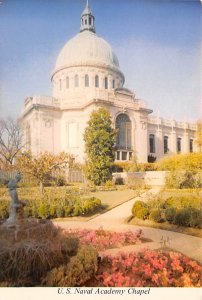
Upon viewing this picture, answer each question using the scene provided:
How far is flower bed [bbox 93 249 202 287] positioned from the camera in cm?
196

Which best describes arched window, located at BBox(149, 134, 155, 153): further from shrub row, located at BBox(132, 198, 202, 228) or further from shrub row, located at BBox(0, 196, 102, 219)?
shrub row, located at BBox(0, 196, 102, 219)

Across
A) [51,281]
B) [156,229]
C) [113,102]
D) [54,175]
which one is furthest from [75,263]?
[113,102]

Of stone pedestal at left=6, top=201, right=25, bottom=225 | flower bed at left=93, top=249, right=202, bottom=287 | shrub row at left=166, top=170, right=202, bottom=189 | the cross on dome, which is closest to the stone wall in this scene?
shrub row at left=166, top=170, right=202, bottom=189

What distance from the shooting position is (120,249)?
2.21 meters

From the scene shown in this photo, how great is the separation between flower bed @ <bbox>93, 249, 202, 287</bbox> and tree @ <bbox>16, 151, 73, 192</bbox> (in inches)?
35.8

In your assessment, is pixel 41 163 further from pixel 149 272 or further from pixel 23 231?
pixel 149 272

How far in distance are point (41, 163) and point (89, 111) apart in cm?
68

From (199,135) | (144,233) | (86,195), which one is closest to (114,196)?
(86,195)

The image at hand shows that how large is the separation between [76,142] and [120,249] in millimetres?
1022

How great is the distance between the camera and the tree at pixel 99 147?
9.18 feet

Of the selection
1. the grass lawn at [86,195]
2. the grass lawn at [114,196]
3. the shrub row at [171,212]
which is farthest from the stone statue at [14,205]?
the shrub row at [171,212]

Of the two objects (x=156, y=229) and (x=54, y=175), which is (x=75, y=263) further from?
(x=54, y=175)

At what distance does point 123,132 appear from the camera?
3.12 meters

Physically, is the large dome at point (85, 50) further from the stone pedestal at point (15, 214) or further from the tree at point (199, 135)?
the stone pedestal at point (15, 214)
